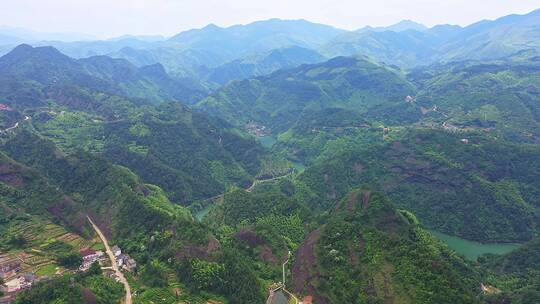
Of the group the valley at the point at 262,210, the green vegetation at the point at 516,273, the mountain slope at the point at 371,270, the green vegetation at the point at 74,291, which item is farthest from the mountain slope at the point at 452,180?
the green vegetation at the point at 74,291

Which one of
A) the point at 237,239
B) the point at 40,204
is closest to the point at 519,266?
the point at 237,239

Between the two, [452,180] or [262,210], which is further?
[452,180]

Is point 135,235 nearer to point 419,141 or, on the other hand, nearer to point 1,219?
point 1,219

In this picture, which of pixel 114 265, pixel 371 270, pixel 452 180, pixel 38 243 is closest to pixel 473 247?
pixel 452 180

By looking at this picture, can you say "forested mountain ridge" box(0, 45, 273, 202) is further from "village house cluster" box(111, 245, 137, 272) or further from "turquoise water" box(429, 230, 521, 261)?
"turquoise water" box(429, 230, 521, 261)

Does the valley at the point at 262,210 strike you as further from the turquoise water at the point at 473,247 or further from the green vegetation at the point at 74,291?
the turquoise water at the point at 473,247

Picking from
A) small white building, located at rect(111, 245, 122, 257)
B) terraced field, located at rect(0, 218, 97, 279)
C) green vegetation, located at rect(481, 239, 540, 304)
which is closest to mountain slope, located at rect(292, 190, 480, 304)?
green vegetation, located at rect(481, 239, 540, 304)

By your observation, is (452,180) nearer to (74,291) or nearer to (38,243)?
(74,291)

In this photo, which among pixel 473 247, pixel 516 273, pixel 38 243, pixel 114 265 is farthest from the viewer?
pixel 473 247
